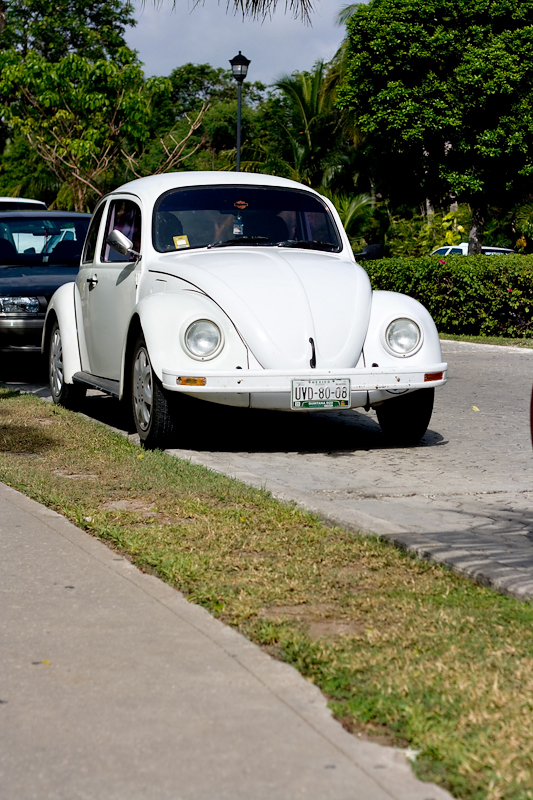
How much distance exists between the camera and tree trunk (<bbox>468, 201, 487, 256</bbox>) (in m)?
28.8

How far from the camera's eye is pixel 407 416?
7.63m

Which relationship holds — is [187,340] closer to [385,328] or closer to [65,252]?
[385,328]

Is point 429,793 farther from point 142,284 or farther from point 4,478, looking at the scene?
point 142,284

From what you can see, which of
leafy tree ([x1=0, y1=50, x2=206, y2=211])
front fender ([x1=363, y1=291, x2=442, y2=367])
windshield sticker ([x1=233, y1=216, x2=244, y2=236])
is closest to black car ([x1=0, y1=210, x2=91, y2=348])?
windshield sticker ([x1=233, y1=216, x2=244, y2=236])

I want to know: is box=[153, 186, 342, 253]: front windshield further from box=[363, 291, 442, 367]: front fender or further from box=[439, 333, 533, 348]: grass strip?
box=[439, 333, 533, 348]: grass strip

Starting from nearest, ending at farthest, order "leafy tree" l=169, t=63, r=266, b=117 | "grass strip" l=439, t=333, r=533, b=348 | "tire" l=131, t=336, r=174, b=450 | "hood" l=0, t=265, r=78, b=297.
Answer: "tire" l=131, t=336, r=174, b=450, "hood" l=0, t=265, r=78, b=297, "grass strip" l=439, t=333, r=533, b=348, "leafy tree" l=169, t=63, r=266, b=117

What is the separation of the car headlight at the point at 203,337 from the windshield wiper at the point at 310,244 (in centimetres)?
135

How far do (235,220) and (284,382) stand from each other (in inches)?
70.8

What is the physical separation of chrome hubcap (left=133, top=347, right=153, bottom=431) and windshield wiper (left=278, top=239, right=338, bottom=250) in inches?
56.2

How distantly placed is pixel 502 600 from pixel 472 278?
1400cm

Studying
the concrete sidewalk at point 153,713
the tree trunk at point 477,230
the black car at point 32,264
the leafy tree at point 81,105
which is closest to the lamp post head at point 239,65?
the leafy tree at point 81,105

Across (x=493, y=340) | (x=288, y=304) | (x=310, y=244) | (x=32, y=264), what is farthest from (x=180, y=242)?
(x=493, y=340)

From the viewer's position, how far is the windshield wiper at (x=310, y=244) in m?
8.01

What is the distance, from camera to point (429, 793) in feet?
8.43
